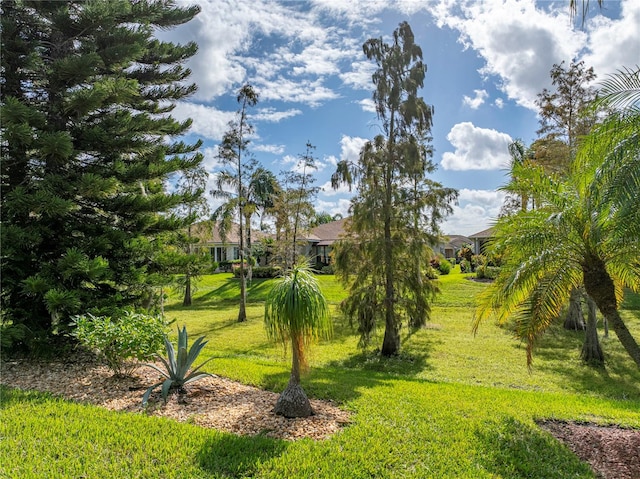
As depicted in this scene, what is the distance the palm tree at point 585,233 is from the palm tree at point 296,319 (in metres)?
3.12

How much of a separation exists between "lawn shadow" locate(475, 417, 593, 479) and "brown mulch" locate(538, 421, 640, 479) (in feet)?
0.64

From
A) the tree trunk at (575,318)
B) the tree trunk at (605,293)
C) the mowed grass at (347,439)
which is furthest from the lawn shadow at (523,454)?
the tree trunk at (575,318)

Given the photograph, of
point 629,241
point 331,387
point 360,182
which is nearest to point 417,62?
point 360,182

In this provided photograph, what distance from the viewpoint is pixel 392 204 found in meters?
11.7

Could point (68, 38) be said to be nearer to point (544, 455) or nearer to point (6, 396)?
point (6, 396)

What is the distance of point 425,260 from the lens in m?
12.0

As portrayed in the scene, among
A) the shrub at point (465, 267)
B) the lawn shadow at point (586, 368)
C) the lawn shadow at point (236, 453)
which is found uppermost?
the shrub at point (465, 267)

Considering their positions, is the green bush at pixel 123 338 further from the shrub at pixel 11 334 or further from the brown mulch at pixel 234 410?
the shrub at pixel 11 334

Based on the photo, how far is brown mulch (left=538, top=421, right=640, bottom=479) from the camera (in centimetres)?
418

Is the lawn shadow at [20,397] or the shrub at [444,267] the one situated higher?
the shrub at [444,267]

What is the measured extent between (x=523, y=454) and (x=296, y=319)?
300cm

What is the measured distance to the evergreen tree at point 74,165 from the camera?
673 cm

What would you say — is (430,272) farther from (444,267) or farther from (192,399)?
(444,267)

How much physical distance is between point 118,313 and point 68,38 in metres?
6.00
